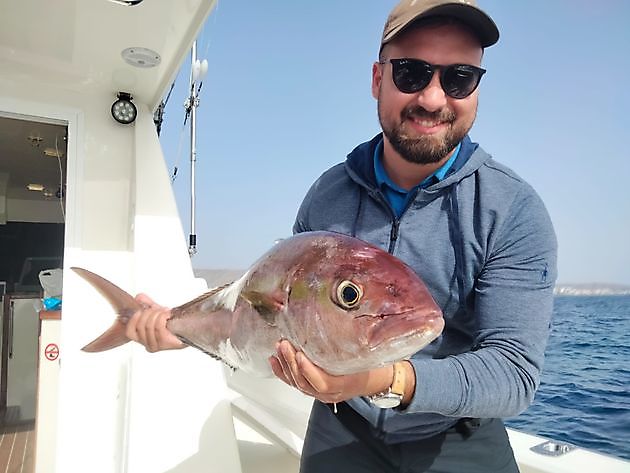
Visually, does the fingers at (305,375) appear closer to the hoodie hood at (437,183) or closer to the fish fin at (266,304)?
the fish fin at (266,304)

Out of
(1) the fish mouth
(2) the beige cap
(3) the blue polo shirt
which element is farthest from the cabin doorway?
(1) the fish mouth

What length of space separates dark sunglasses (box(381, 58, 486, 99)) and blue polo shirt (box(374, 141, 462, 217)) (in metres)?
0.21

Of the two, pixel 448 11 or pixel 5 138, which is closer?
pixel 448 11

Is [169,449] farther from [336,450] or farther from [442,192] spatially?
[442,192]

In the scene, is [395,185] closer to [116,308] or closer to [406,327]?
[406,327]

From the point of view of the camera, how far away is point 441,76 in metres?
1.62

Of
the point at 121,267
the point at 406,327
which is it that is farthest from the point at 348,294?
the point at 121,267

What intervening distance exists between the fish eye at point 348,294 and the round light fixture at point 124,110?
3.80m

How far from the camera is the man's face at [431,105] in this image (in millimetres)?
1635

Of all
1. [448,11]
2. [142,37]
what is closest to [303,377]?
[448,11]

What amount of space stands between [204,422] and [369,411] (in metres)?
1.21

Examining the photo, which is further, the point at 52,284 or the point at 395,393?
the point at 52,284

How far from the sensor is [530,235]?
153 centimetres

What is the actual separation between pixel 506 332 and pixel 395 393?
1.31 feet
